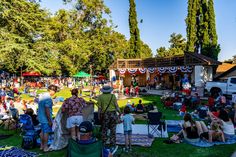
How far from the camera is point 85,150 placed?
147 inches

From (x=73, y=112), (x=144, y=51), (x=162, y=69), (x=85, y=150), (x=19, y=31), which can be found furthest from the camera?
(x=144, y=51)

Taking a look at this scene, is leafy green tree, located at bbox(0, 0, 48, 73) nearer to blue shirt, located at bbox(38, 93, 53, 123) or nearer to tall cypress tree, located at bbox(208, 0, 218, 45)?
blue shirt, located at bbox(38, 93, 53, 123)

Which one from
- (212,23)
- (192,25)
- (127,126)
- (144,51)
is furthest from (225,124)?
(144,51)

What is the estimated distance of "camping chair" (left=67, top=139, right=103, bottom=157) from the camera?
373 cm

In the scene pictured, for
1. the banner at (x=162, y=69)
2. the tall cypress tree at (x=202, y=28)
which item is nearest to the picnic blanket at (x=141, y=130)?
the banner at (x=162, y=69)

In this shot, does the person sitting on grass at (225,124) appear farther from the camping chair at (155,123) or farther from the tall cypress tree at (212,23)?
the tall cypress tree at (212,23)

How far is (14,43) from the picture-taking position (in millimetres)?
21438

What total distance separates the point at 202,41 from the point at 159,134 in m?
28.1

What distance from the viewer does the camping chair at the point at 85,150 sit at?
3.73 metres

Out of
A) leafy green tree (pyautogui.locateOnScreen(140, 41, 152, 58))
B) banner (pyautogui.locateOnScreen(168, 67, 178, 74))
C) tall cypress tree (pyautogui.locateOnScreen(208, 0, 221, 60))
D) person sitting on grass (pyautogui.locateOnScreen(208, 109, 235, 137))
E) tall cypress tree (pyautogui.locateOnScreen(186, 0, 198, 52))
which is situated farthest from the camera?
leafy green tree (pyautogui.locateOnScreen(140, 41, 152, 58))

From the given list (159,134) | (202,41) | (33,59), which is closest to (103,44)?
(202,41)

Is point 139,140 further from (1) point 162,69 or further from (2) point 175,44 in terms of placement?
(2) point 175,44

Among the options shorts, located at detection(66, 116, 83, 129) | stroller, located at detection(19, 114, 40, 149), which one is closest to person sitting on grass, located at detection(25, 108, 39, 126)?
stroller, located at detection(19, 114, 40, 149)

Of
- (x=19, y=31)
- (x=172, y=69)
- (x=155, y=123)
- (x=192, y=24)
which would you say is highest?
(x=192, y=24)
